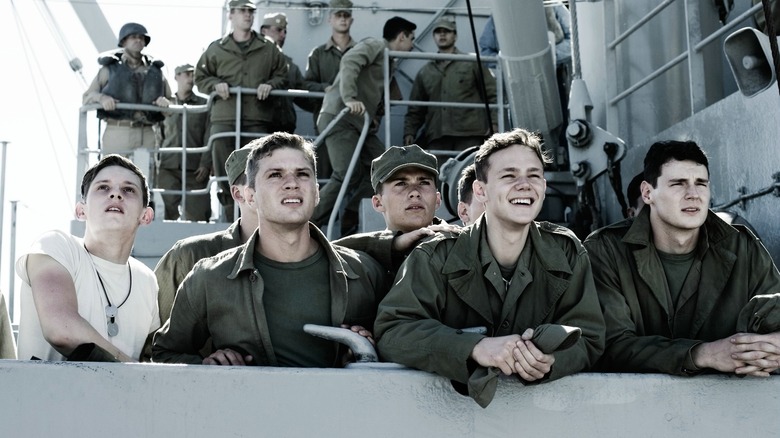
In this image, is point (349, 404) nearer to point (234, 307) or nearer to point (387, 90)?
point (234, 307)

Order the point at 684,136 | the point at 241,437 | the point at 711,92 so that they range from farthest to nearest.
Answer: the point at 711,92 → the point at 684,136 → the point at 241,437

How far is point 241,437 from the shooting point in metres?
3.23

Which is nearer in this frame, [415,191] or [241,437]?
[241,437]

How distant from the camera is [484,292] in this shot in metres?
3.53

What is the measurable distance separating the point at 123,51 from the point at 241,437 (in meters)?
6.25

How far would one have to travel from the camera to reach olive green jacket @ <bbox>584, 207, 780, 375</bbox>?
371cm

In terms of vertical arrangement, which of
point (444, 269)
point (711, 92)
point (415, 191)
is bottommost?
point (444, 269)

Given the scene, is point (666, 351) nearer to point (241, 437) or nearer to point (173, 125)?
point (241, 437)

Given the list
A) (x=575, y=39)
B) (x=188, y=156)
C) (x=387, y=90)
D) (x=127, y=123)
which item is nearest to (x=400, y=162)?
(x=575, y=39)

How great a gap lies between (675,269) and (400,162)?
1.24m

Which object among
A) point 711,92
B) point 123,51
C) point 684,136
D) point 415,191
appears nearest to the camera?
point 415,191

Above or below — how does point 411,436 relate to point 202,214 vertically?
below

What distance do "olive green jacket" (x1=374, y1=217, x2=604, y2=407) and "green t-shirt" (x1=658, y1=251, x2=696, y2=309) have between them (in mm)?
400

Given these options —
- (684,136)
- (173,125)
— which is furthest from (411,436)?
(173,125)
